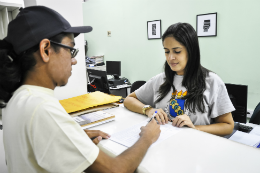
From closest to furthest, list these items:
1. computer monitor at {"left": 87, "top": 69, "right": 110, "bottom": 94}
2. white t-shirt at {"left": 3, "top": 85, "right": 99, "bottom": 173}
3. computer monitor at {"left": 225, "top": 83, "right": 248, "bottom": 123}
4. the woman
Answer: white t-shirt at {"left": 3, "top": 85, "right": 99, "bottom": 173}, the woman, computer monitor at {"left": 225, "top": 83, "right": 248, "bottom": 123}, computer monitor at {"left": 87, "top": 69, "right": 110, "bottom": 94}

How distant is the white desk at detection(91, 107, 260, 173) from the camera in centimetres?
71

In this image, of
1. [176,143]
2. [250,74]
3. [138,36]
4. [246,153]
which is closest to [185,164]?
[176,143]

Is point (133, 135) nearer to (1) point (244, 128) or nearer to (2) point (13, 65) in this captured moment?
(2) point (13, 65)

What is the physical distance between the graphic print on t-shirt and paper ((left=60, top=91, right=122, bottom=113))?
0.46m

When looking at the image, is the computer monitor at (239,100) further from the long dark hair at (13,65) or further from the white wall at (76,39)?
the long dark hair at (13,65)

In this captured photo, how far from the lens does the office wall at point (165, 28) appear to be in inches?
115

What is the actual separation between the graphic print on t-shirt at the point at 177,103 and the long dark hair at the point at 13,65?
3.11 ft

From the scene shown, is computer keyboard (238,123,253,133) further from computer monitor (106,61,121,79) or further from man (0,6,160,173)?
computer monitor (106,61,121,79)

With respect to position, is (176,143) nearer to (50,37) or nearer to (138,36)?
(50,37)

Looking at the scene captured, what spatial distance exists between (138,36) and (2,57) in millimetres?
4074

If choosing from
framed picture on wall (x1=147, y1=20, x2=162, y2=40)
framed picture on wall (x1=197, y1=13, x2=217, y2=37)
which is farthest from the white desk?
framed picture on wall (x1=147, y1=20, x2=162, y2=40)

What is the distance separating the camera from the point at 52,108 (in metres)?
0.61

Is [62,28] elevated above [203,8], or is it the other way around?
[203,8]

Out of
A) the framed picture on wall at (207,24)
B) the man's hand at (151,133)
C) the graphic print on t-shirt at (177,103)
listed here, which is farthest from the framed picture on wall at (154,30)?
the man's hand at (151,133)
